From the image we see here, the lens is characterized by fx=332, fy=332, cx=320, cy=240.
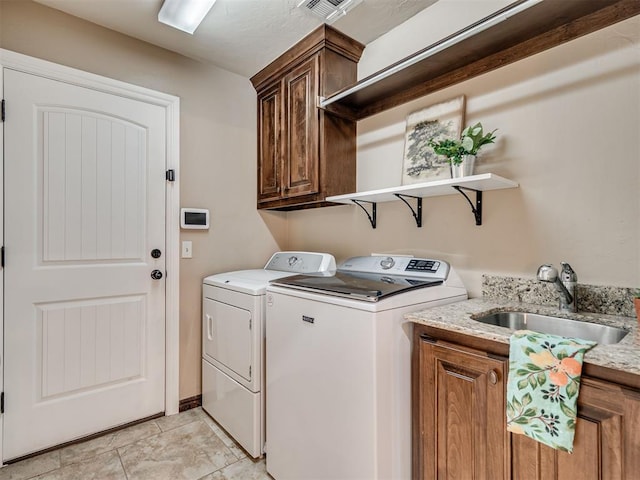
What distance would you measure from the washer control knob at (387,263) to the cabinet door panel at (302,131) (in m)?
0.60

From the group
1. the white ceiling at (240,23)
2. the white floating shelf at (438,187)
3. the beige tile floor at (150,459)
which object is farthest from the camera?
the white ceiling at (240,23)

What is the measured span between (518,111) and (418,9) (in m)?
0.83

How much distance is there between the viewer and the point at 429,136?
1.77 metres

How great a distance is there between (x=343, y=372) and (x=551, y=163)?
1.23m

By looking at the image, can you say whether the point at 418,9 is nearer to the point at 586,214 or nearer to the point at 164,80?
the point at 586,214

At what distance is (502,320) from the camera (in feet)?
4.60

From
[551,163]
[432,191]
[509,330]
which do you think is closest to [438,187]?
[432,191]

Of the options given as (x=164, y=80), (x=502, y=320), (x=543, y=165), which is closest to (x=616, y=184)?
(x=543, y=165)

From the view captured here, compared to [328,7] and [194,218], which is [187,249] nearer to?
[194,218]

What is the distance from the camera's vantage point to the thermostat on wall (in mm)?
2256

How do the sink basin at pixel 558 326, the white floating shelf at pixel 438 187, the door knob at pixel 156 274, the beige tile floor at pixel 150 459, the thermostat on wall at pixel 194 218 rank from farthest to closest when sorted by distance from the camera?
the thermostat on wall at pixel 194 218 → the door knob at pixel 156 274 → the beige tile floor at pixel 150 459 → the white floating shelf at pixel 438 187 → the sink basin at pixel 558 326

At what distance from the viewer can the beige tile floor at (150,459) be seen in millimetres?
1665

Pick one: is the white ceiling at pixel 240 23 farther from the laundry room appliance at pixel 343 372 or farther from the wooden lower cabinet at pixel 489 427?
the wooden lower cabinet at pixel 489 427

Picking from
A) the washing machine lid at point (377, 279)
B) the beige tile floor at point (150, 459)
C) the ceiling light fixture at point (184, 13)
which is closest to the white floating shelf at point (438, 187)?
the washing machine lid at point (377, 279)
